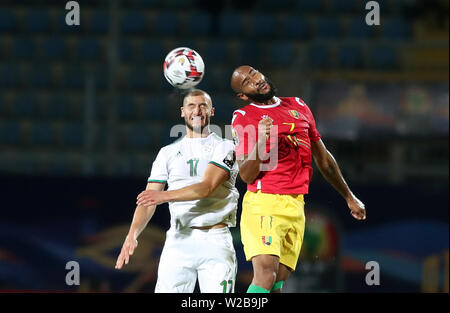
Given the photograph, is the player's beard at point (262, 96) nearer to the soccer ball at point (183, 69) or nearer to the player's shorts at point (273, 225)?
the soccer ball at point (183, 69)

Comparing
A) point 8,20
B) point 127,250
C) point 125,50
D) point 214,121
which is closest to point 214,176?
point 127,250

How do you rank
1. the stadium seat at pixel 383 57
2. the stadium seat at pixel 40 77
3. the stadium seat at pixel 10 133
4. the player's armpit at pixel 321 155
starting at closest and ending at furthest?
the player's armpit at pixel 321 155 → the stadium seat at pixel 10 133 → the stadium seat at pixel 40 77 → the stadium seat at pixel 383 57

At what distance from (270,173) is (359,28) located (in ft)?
22.8

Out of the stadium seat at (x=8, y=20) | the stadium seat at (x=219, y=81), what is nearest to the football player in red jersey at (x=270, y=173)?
the stadium seat at (x=219, y=81)

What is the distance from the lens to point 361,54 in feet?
38.0

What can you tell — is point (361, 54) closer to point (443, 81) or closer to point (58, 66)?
point (443, 81)

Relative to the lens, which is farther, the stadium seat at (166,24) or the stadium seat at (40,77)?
the stadium seat at (166,24)

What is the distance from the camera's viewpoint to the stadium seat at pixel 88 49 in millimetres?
11390

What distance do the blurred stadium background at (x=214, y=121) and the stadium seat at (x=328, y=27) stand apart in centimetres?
2

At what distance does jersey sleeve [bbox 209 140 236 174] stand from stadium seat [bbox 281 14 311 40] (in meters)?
6.60

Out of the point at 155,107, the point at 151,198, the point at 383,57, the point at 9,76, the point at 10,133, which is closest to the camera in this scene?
the point at 151,198

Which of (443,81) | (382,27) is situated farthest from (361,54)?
(443,81)

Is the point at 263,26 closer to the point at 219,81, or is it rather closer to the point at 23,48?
the point at 219,81

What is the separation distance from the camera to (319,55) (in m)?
11.4
